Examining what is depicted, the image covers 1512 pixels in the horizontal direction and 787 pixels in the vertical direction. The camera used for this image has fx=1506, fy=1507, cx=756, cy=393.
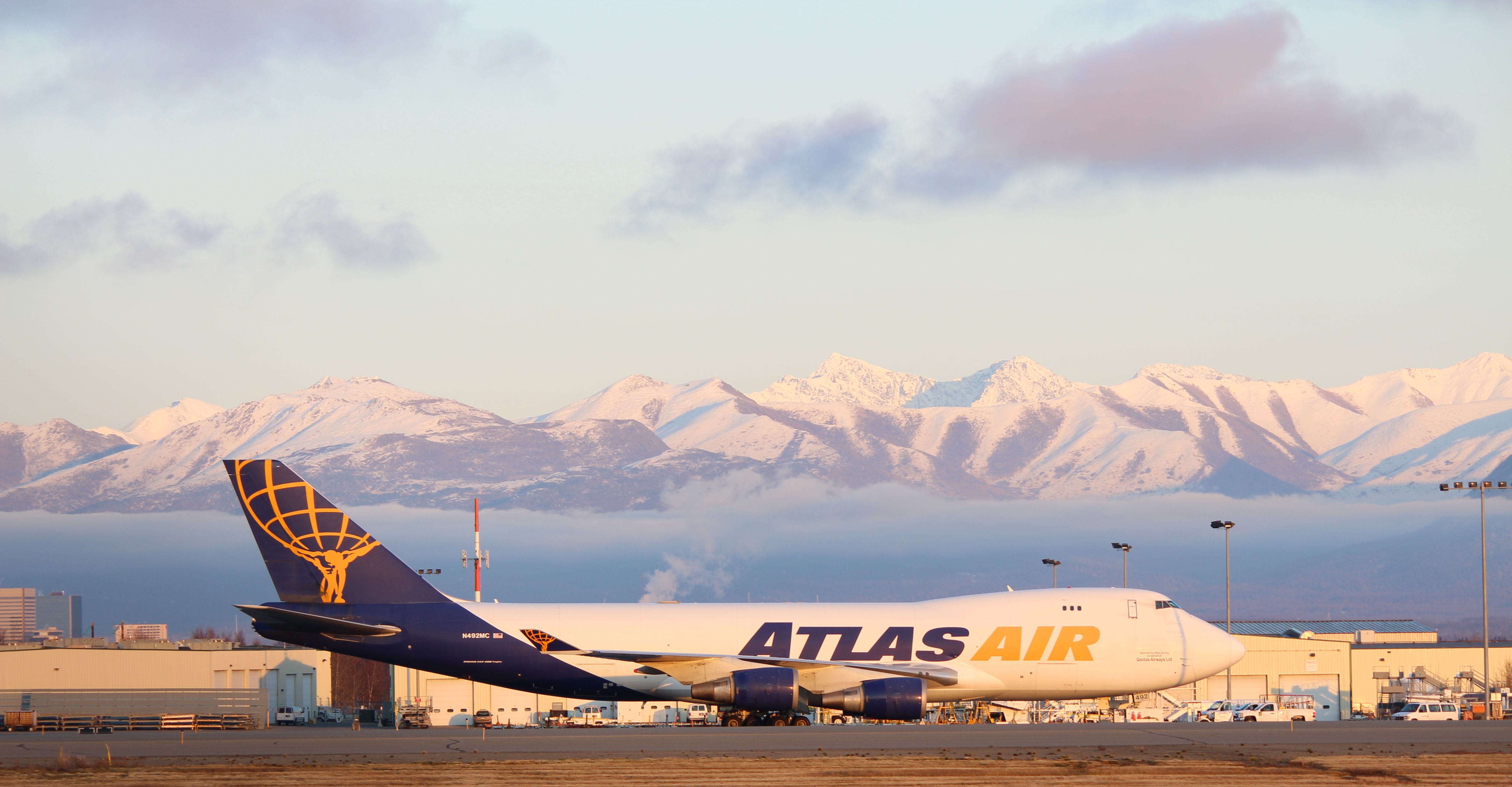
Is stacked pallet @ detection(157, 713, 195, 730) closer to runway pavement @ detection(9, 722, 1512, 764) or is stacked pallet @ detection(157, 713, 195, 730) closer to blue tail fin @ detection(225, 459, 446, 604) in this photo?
runway pavement @ detection(9, 722, 1512, 764)

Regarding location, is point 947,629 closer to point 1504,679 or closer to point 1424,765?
point 1424,765

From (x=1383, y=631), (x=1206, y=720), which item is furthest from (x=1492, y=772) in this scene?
(x=1383, y=631)

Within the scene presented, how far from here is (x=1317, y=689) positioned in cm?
8362

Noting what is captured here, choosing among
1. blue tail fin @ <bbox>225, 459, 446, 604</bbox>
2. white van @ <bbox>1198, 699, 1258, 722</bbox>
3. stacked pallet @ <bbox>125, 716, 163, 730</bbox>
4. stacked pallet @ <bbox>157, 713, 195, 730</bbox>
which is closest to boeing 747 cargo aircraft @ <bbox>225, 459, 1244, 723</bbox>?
blue tail fin @ <bbox>225, 459, 446, 604</bbox>

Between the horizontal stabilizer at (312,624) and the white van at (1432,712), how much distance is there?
3808 cm

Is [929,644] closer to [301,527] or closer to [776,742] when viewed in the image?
[776,742]

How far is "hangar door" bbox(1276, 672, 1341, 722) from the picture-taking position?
8300cm

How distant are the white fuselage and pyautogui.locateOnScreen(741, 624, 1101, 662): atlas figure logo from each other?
4 centimetres

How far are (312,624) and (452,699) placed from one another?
30031 mm

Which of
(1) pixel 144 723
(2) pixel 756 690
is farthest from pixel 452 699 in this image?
(2) pixel 756 690

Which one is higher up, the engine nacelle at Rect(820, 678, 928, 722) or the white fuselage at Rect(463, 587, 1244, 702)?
the white fuselage at Rect(463, 587, 1244, 702)

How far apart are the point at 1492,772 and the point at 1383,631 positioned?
111 m

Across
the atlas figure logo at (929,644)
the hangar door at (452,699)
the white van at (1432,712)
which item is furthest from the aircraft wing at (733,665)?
the hangar door at (452,699)

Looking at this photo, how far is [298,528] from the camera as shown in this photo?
49.2 metres
